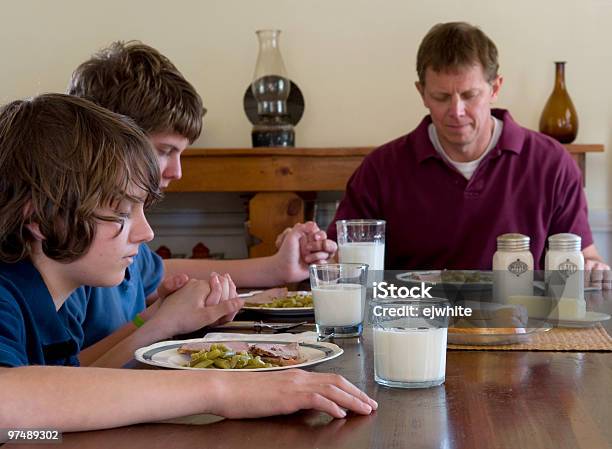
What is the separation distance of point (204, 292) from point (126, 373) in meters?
0.56

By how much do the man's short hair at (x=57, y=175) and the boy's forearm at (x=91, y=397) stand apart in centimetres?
27

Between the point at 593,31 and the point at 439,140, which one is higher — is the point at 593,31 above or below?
above

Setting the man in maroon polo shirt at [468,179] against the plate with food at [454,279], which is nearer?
the plate with food at [454,279]

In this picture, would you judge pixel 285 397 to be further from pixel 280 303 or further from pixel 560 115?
pixel 560 115

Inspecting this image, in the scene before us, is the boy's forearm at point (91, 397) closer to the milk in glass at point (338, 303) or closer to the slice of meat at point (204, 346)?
the slice of meat at point (204, 346)

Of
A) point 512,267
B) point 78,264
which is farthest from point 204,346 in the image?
point 512,267

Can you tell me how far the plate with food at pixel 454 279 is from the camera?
1830 mm

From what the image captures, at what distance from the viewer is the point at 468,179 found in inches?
105

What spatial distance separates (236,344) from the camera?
1.38 m

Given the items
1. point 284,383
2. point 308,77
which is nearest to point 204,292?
point 284,383

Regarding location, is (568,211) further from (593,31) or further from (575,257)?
(593,31)

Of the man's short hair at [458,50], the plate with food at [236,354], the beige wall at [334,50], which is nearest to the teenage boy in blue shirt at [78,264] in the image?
the plate with food at [236,354]

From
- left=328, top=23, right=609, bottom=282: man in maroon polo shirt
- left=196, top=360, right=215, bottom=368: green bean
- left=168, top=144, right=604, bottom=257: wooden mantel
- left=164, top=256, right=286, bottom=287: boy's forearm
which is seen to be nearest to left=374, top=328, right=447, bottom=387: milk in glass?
left=196, top=360, right=215, bottom=368: green bean

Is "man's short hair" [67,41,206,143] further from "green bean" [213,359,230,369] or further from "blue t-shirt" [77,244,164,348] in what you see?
"green bean" [213,359,230,369]
